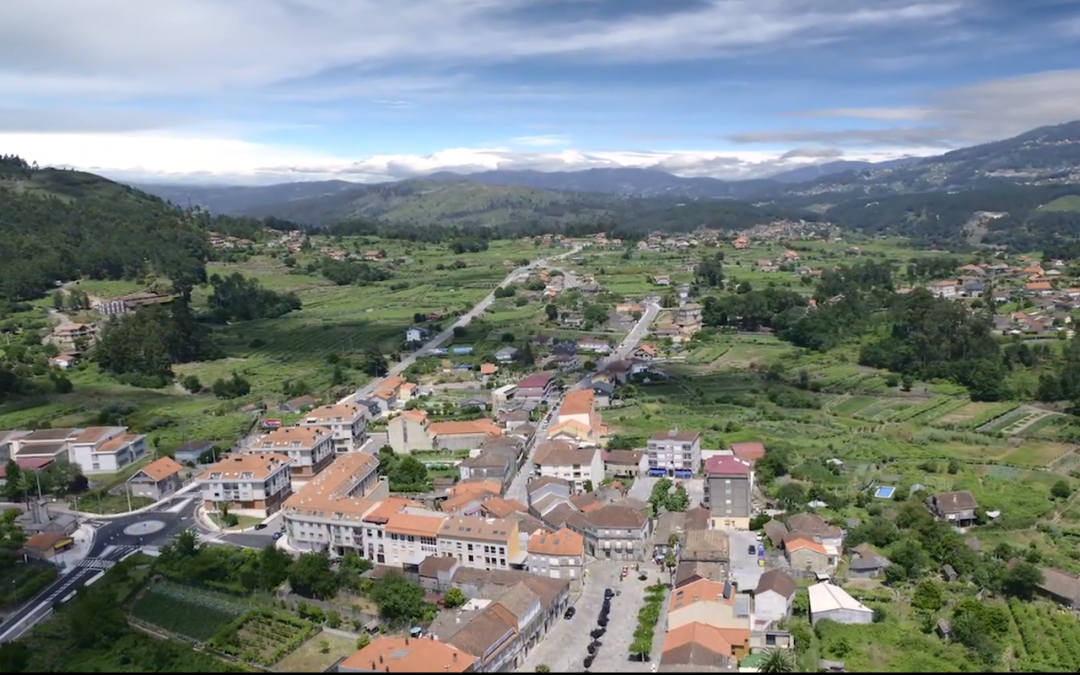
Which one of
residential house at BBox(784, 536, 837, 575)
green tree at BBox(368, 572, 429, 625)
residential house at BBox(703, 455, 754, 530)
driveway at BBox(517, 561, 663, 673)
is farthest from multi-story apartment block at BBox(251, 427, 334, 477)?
residential house at BBox(784, 536, 837, 575)

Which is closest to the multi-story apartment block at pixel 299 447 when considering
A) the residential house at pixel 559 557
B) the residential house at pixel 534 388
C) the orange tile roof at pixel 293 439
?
the orange tile roof at pixel 293 439

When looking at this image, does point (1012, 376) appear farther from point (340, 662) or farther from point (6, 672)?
point (6, 672)

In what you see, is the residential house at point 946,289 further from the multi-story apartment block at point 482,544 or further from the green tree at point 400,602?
the green tree at point 400,602

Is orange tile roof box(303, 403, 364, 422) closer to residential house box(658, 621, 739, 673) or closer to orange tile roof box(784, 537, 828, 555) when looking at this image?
orange tile roof box(784, 537, 828, 555)

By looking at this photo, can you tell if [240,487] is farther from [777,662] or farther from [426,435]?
[777,662]

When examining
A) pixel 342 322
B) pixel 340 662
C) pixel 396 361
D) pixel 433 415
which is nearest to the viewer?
pixel 340 662

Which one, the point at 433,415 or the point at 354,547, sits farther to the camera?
the point at 433,415

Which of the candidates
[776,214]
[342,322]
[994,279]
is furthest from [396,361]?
[776,214]
